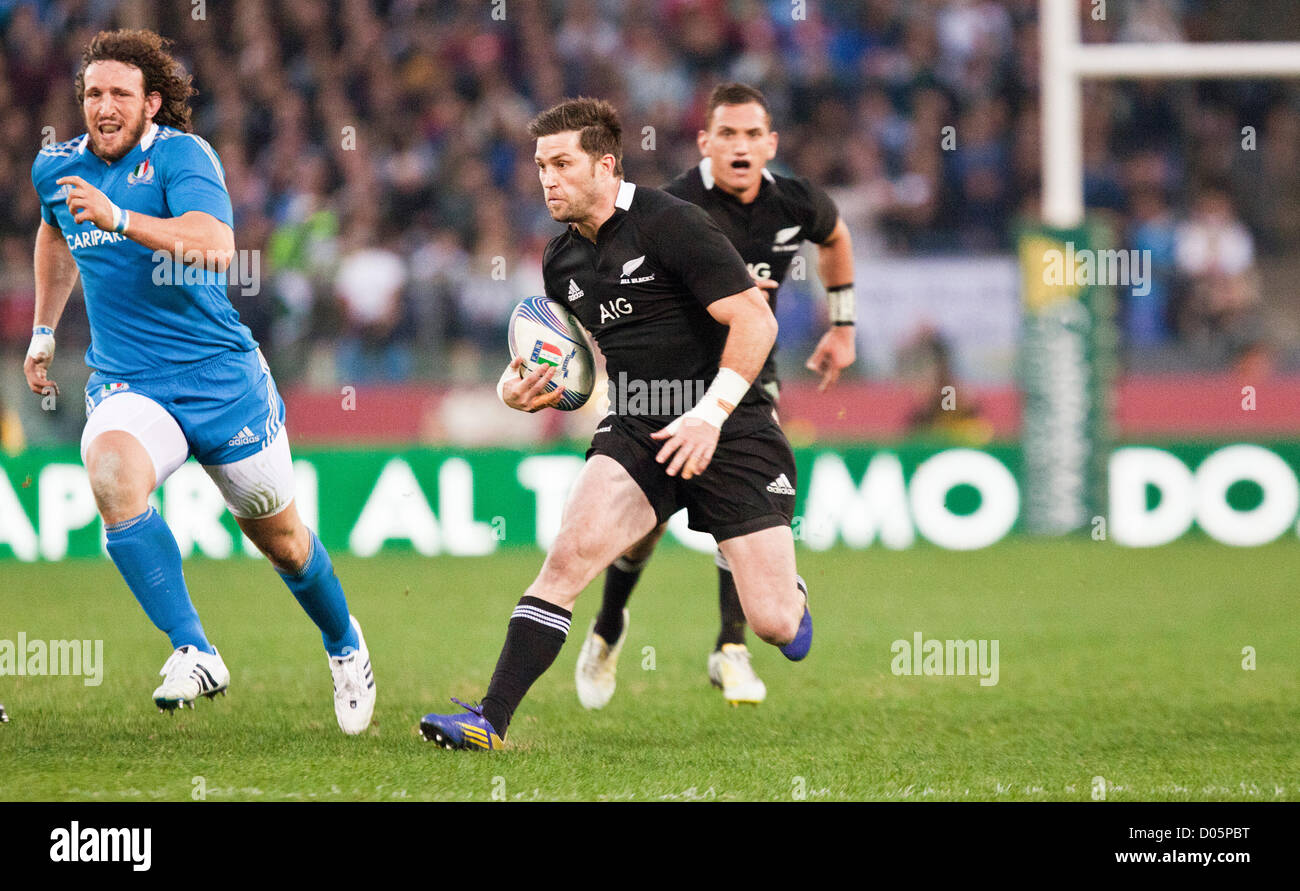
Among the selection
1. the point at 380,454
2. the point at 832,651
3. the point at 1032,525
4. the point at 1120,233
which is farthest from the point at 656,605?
the point at 1120,233

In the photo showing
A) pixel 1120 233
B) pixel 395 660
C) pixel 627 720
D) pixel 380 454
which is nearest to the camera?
pixel 627 720

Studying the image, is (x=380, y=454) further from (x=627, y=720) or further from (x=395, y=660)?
(x=627, y=720)

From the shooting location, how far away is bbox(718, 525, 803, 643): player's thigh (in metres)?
5.29

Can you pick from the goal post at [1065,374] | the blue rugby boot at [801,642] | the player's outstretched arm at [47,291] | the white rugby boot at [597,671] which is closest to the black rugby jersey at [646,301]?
the blue rugby boot at [801,642]

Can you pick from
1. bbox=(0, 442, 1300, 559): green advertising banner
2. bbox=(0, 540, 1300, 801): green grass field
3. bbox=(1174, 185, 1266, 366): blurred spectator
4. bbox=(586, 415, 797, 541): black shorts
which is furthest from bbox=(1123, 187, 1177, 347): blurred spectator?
bbox=(586, 415, 797, 541): black shorts

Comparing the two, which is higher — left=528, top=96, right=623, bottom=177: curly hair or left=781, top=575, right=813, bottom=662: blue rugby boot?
left=528, top=96, right=623, bottom=177: curly hair

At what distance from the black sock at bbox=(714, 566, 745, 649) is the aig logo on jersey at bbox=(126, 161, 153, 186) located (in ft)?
8.94

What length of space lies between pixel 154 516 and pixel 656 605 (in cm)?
451

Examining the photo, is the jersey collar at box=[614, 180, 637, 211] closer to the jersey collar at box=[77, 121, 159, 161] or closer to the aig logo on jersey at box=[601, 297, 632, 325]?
the aig logo on jersey at box=[601, 297, 632, 325]

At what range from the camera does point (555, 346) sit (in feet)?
17.5

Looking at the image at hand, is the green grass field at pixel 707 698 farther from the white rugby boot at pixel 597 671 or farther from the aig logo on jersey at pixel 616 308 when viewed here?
the aig logo on jersey at pixel 616 308

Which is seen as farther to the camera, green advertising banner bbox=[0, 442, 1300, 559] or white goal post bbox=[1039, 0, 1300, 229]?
white goal post bbox=[1039, 0, 1300, 229]

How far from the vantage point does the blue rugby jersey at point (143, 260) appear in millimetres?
5059

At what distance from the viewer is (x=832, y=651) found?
7680 millimetres
